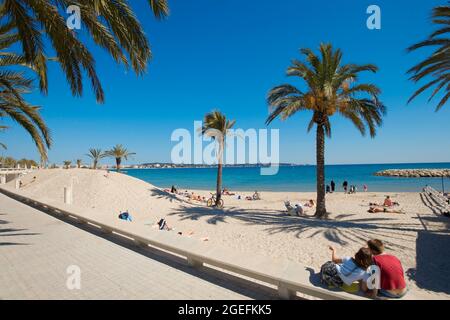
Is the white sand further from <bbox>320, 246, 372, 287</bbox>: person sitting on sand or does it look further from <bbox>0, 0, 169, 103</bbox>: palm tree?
<bbox>0, 0, 169, 103</bbox>: palm tree

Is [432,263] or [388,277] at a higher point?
[388,277]

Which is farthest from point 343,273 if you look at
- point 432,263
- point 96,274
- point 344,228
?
point 344,228

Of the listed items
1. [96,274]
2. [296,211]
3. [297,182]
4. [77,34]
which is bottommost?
[297,182]

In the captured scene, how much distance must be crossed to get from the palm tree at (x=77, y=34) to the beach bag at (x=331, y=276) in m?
6.04

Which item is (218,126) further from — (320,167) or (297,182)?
(297,182)

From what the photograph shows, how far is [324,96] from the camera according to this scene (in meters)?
13.7

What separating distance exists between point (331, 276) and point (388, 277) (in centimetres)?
91

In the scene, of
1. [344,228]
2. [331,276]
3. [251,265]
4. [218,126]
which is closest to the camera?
[331,276]

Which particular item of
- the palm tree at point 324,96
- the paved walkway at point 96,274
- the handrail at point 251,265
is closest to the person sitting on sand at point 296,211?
the palm tree at point 324,96

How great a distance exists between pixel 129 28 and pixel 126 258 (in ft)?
17.1

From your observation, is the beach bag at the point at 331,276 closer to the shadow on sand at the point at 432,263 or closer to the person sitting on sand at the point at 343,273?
the person sitting on sand at the point at 343,273

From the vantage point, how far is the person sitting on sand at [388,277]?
12.1 ft

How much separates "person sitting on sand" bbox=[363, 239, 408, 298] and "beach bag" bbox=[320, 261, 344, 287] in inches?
16.9

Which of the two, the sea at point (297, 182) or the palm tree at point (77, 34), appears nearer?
the palm tree at point (77, 34)
